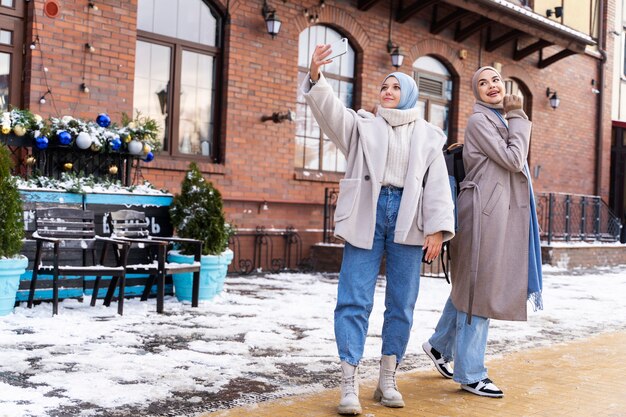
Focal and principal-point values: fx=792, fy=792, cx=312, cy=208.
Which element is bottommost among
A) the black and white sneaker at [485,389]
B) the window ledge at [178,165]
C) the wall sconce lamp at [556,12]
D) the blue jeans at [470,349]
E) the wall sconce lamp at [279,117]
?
the black and white sneaker at [485,389]

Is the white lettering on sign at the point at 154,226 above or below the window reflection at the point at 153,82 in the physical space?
below

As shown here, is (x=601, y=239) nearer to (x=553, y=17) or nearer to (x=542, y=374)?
(x=553, y=17)

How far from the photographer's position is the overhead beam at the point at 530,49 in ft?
51.0

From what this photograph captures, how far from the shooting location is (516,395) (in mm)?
4344

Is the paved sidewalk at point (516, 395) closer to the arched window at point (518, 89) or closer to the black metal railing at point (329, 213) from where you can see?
the black metal railing at point (329, 213)

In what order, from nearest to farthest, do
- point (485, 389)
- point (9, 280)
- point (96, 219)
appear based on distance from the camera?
point (485, 389)
point (9, 280)
point (96, 219)

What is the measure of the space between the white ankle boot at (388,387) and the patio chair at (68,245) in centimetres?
330

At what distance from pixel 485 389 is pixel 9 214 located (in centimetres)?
400

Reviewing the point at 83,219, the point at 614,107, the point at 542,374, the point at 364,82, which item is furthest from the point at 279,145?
the point at 614,107

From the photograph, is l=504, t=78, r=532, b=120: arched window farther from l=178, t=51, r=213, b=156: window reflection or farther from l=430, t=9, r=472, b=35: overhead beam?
l=178, t=51, r=213, b=156: window reflection

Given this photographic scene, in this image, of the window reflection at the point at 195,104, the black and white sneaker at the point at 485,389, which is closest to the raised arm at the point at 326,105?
the black and white sneaker at the point at 485,389

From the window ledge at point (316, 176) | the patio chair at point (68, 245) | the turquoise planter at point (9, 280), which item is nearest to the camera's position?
the turquoise planter at point (9, 280)

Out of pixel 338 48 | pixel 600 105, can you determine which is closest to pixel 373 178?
pixel 338 48

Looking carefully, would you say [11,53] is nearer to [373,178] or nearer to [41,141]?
A: [41,141]
